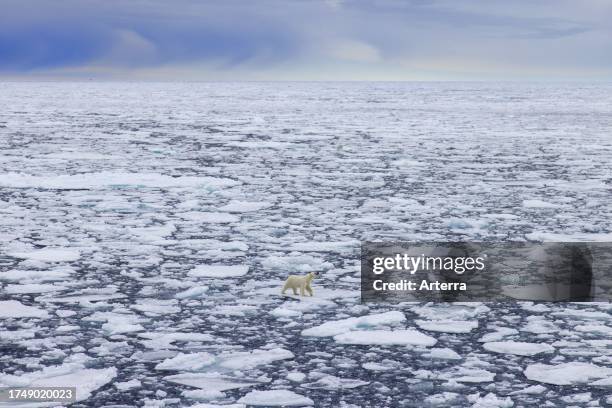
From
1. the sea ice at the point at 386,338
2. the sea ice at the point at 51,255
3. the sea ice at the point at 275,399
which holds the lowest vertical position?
the sea ice at the point at 275,399

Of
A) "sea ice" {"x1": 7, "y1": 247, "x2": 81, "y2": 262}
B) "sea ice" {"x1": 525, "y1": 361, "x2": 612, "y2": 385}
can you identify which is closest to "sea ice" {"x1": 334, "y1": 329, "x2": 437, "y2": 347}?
"sea ice" {"x1": 525, "y1": 361, "x2": 612, "y2": 385}

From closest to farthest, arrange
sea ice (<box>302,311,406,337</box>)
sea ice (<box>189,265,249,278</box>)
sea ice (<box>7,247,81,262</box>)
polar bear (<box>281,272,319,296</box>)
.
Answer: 1. sea ice (<box>302,311,406,337</box>)
2. polar bear (<box>281,272,319,296</box>)
3. sea ice (<box>189,265,249,278</box>)
4. sea ice (<box>7,247,81,262</box>)

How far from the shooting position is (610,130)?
65.1 feet

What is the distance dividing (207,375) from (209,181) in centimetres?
639

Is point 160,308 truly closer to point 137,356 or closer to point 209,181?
point 137,356

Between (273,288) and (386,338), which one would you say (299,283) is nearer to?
(273,288)

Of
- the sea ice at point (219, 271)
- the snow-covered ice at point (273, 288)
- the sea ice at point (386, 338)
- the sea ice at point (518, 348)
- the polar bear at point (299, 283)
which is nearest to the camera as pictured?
the snow-covered ice at point (273, 288)

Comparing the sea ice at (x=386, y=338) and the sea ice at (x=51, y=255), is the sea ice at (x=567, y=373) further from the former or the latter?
the sea ice at (x=51, y=255)

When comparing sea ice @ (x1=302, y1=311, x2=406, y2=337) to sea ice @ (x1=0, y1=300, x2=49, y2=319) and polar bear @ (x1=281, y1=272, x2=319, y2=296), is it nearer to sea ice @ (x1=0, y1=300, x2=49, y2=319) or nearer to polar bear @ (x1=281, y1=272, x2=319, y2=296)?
polar bear @ (x1=281, y1=272, x2=319, y2=296)

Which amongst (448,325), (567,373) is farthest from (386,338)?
(567,373)

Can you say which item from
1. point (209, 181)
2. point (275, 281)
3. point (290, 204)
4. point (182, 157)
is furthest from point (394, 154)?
point (275, 281)

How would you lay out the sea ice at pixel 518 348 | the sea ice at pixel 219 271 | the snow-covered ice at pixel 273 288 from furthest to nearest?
the sea ice at pixel 219 271 < the sea ice at pixel 518 348 < the snow-covered ice at pixel 273 288

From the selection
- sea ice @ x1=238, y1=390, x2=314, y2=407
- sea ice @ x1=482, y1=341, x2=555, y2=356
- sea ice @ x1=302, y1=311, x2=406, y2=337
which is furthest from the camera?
sea ice @ x1=302, y1=311, x2=406, y2=337

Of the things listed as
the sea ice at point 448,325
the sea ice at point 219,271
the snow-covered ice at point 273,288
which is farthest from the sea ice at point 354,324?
the sea ice at point 219,271
